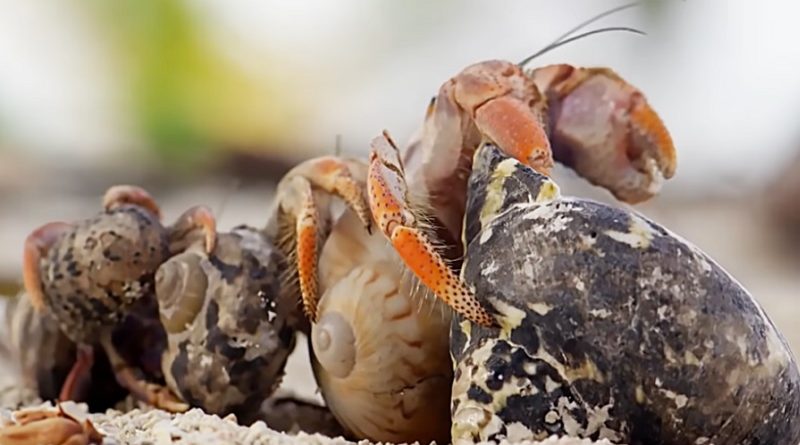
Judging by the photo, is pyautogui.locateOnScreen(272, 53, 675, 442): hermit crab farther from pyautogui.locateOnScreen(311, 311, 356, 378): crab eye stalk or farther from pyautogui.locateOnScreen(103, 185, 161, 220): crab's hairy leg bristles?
pyautogui.locateOnScreen(103, 185, 161, 220): crab's hairy leg bristles

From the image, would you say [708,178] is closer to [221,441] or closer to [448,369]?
[448,369]

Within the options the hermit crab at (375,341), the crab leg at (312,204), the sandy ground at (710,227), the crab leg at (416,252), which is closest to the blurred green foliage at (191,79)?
the sandy ground at (710,227)

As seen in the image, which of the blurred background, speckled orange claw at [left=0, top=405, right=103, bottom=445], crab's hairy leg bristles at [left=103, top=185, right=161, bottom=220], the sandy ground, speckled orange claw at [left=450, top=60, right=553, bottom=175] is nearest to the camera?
speckled orange claw at [left=0, top=405, right=103, bottom=445]

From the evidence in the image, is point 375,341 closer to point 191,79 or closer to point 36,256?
point 36,256

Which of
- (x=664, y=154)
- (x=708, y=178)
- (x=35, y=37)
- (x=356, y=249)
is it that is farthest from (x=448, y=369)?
(x=35, y=37)

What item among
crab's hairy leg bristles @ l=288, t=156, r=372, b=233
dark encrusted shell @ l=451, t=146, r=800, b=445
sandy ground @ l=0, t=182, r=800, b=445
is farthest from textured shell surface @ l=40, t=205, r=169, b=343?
sandy ground @ l=0, t=182, r=800, b=445

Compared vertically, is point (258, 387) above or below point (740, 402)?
below
